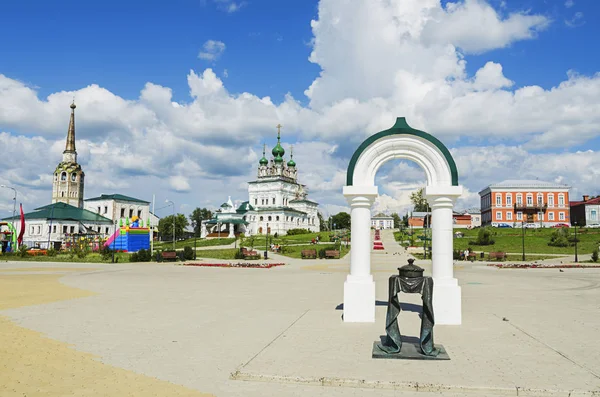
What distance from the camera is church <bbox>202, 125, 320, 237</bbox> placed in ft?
356

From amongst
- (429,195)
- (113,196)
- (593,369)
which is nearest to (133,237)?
(429,195)

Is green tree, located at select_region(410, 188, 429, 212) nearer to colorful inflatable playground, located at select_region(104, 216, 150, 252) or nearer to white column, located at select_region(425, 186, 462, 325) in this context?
colorful inflatable playground, located at select_region(104, 216, 150, 252)

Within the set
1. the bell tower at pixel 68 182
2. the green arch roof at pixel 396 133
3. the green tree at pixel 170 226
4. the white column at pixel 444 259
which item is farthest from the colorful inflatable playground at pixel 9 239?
the bell tower at pixel 68 182

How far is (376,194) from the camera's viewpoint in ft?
37.8

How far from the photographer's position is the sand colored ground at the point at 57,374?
6055 millimetres

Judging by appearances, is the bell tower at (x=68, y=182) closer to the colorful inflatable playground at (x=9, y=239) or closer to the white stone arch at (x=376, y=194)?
the colorful inflatable playground at (x=9, y=239)

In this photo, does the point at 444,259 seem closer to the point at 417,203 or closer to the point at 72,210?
the point at 72,210

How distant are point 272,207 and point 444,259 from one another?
329 ft

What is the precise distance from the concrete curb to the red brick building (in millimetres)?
86846

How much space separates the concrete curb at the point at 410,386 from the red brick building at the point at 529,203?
86846 millimetres

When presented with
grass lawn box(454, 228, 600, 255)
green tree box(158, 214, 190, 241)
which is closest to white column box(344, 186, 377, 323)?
grass lawn box(454, 228, 600, 255)

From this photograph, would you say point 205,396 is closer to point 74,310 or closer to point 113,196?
point 74,310

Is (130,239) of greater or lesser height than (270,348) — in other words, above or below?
above

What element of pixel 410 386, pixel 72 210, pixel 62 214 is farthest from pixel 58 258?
pixel 72 210
